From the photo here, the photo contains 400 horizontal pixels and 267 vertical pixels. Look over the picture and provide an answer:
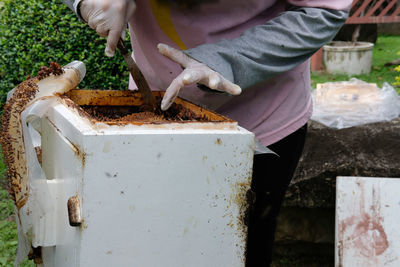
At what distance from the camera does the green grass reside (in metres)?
7.19

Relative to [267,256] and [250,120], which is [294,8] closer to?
[250,120]

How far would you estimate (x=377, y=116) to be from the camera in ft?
11.7

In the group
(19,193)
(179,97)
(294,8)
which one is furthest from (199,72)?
(19,193)

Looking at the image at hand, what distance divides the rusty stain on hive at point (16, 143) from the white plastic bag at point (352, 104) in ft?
7.70

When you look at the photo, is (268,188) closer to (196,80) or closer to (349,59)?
(196,80)

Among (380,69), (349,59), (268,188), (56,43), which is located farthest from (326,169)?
(380,69)

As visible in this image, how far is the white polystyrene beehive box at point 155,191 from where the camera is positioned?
1154 mm

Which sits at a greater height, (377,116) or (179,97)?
(179,97)

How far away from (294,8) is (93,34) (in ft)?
9.39

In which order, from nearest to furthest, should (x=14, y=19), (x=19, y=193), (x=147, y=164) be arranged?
(x=147, y=164) < (x=19, y=193) < (x=14, y=19)

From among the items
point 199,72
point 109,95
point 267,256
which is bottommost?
point 267,256

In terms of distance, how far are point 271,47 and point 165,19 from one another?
0.37 m

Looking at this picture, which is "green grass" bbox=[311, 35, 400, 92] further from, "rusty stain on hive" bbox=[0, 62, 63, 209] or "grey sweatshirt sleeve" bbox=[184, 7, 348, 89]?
"rusty stain on hive" bbox=[0, 62, 63, 209]

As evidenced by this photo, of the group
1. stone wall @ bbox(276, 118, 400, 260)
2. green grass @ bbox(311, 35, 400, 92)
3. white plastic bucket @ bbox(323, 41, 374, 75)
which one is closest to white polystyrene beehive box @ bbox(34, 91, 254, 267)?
stone wall @ bbox(276, 118, 400, 260)
